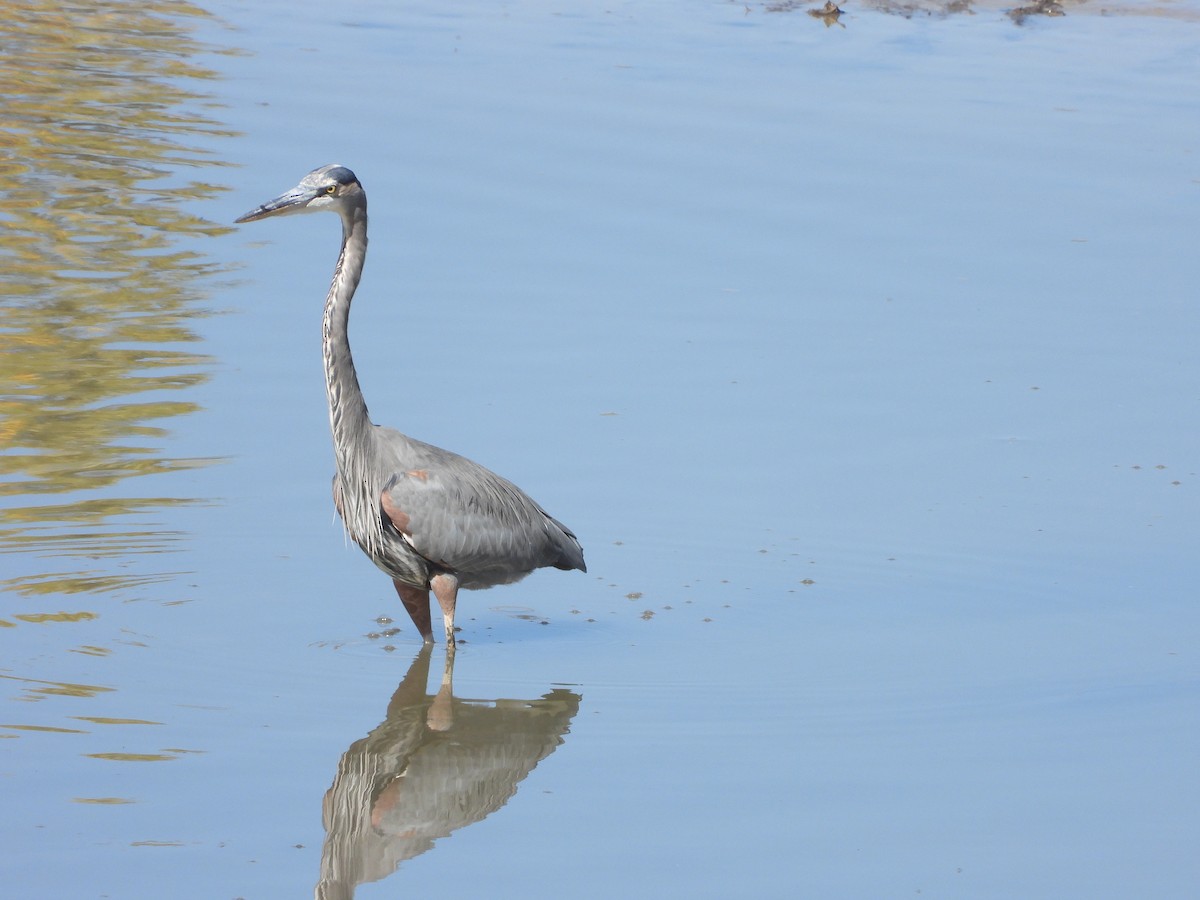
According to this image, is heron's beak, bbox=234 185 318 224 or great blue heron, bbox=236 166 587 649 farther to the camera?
great blue heron, bbox=236 166 587 649

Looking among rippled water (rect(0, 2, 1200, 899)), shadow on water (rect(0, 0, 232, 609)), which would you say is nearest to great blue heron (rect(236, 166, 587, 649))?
rippled water (rect(0, 2, 1200, 899))

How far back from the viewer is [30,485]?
8609 millimetres

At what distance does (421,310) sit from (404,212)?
184 centimetres

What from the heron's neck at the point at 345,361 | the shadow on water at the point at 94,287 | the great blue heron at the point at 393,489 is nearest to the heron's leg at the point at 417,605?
the great blue heron at the point at 393,489

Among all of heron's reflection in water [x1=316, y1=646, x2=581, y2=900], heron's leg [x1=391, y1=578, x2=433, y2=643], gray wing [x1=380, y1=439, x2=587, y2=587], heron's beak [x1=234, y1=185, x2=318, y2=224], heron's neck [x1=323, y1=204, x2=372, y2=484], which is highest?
heron's beak [x1=234, y1=185, x2=318, y2=224]

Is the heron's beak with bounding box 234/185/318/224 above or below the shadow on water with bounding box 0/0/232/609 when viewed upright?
above

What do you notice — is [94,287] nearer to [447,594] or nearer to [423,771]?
[447,594]

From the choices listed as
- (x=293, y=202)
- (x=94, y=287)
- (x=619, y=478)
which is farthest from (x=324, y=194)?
(x=94, y=287)

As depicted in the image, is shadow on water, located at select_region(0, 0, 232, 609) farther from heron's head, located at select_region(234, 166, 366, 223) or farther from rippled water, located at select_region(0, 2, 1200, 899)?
heron's head, located at select_region(234, 166, 366, 223)

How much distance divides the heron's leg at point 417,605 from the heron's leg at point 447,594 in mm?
92

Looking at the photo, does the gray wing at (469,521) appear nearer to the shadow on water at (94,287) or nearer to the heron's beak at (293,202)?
the heron's beak at (293,202)

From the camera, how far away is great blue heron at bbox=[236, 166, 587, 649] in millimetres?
7449

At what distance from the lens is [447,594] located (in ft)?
24.8

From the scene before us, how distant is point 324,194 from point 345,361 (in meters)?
0.68
